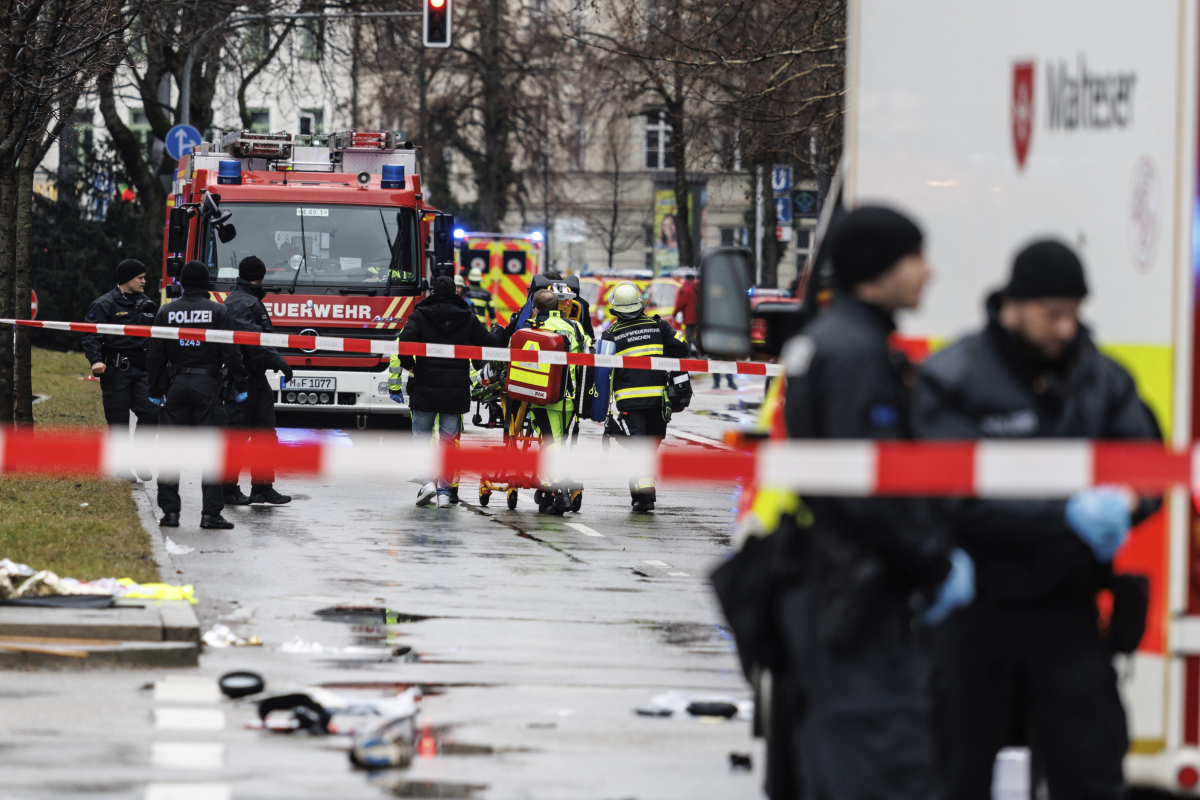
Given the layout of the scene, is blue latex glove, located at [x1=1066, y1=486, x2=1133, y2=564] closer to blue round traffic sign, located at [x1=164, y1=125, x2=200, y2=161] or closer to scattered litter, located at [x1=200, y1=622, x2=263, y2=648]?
scattered litter, located at [x1=200, y1=622, x2=263, y2=648]

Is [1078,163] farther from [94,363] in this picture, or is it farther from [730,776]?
[94,363]

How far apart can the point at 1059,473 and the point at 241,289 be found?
10.1m

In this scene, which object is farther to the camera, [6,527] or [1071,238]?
[6,527]

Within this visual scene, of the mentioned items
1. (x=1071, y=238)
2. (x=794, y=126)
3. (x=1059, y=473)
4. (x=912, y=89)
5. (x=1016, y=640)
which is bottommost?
(x=1016, y=640)

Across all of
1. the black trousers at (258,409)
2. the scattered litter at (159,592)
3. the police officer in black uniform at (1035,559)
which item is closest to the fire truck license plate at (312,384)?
the black trousers at (258,409)

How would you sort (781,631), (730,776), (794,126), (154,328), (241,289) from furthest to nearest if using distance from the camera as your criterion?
(794,126) → (241,289) → (154,328) → (730,776) → (781,631)

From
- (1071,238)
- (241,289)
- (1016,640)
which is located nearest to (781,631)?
(1016,640)

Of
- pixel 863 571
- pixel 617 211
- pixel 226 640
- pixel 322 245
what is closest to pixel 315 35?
pixel 322 245

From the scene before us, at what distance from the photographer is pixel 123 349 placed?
13969mm

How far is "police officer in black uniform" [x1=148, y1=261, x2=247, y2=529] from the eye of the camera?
480 inches

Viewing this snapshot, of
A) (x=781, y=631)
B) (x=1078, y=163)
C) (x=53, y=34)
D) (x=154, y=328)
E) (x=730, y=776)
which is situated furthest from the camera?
(x=53, y=34)

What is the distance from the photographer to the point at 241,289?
13.5 m

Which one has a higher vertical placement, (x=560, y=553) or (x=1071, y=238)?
(x=1071, y=238)

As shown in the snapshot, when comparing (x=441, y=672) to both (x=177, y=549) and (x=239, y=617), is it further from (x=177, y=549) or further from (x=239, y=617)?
(x=177, y=549)
